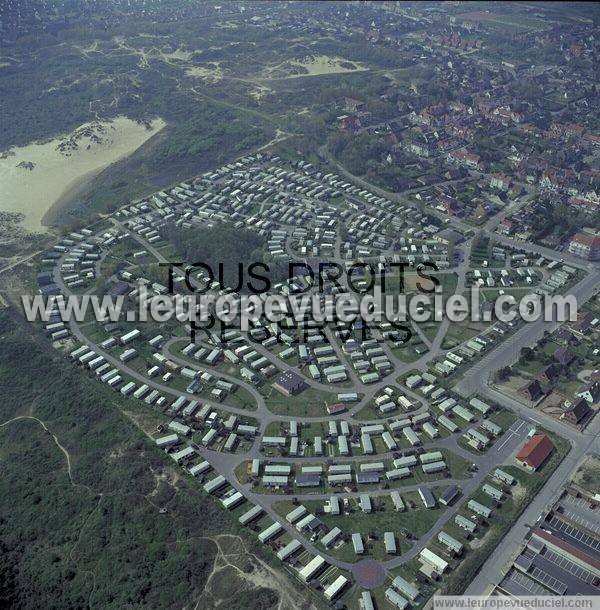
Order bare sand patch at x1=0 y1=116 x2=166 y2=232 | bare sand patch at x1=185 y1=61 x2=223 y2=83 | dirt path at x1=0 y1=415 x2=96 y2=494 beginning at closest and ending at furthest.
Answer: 1. dirt path at x1=0 y1=415 x2=96 y2=494
2. bare sand patch at x1=0 y1=116 x2=166 y2=232
3. bare sand patch at x1=185 y1=61 x2=223 y2=83

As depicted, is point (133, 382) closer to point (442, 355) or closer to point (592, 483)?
point (442, 355)

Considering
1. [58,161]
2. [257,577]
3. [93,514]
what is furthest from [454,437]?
[58,161]

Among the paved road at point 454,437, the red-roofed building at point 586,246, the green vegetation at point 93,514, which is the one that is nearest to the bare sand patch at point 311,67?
the red-roofed building at point 586,246

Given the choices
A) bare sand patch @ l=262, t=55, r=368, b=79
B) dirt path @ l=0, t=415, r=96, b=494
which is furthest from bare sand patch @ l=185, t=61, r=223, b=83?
dirt path @ l=0, t=415, r=96, b=494

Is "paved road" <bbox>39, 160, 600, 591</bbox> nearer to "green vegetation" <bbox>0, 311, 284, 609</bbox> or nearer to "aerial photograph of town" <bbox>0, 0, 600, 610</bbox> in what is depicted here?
"aerial photograph of town" <bbox>0, 0, 600, 610</bbox>

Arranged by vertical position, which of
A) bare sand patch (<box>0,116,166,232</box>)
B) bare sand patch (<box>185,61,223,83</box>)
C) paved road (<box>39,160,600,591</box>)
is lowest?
paved road (<box>39,160,600,591</box>)
